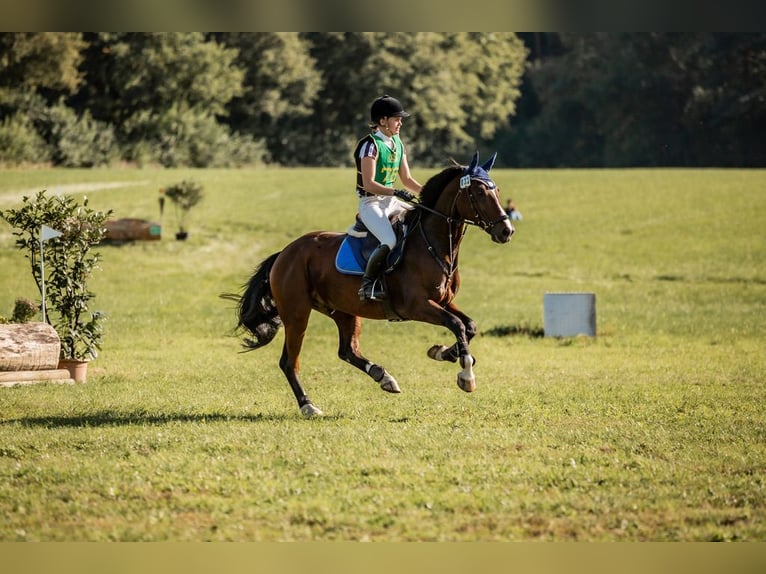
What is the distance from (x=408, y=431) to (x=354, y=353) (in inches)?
66.9

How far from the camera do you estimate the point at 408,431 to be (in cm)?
995

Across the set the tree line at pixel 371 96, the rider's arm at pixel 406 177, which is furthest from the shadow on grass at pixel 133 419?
the tree line at pixel 371 96

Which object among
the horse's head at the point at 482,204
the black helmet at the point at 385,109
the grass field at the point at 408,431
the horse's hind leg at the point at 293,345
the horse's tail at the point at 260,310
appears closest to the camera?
the grass field at the point at 408,431

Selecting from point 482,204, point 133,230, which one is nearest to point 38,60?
point 133,230

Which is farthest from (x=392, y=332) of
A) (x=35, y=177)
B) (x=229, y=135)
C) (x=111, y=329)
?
(x=229, y=135)

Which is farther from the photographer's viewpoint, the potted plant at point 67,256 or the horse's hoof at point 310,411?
the potted plant at point 67,256

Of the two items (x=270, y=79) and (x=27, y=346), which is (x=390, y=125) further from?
(x=270, y=79)

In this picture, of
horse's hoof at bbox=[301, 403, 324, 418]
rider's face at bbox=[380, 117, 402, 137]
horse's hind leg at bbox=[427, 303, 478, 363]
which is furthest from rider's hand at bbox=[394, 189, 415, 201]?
horse's hoof at bbox=[301, 403, 324, 418]

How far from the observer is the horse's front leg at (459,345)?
32.8ft

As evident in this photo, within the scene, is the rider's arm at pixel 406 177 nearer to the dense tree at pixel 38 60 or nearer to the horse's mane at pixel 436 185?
the horse's mane at pixel 436 185

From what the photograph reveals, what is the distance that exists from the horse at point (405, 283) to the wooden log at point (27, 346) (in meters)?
2.60

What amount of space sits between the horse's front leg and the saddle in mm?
750

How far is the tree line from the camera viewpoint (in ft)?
160
